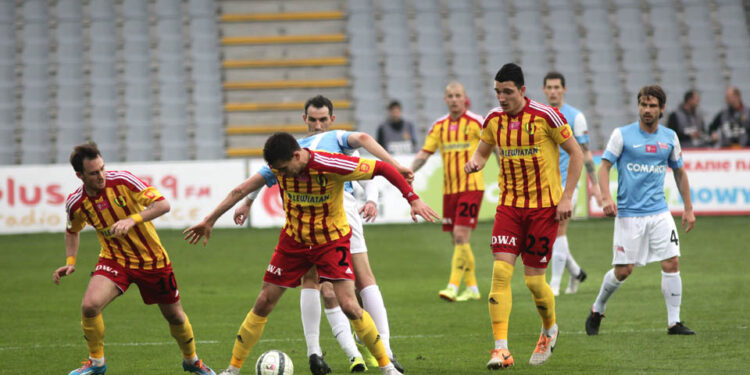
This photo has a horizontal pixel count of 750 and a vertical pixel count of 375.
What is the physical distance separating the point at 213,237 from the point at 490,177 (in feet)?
16.8

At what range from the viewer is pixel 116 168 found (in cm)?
1769

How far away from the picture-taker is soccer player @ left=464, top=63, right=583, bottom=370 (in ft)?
23.1

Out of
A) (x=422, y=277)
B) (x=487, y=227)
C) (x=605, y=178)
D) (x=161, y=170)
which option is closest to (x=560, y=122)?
(x=605, y=178)

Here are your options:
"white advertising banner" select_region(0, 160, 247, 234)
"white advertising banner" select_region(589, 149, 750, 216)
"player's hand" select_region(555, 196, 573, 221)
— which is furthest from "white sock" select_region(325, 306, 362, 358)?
"white advertising banner" select_region(589, 149, 750, 216)

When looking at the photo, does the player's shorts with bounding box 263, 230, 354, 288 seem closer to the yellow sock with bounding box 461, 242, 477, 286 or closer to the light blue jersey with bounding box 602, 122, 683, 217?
the light blue jersey with bounding box 602, 122, 683, 217

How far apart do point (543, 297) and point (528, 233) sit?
0.47 metres

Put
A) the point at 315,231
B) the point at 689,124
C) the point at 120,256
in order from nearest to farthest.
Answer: the point at 315,231 < the point at 120,256 < the point at 689,124

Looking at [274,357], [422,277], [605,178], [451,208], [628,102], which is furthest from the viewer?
[628,102]

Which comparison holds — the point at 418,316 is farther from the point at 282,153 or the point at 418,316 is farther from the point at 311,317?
the point at 282,153

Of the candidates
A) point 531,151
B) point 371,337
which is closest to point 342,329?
point 371,337

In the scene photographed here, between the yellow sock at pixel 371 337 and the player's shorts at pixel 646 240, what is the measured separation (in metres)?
2.81

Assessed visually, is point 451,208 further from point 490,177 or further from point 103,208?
point 490,177

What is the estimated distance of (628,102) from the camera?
2273 cm

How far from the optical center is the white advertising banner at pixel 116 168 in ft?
58.7
